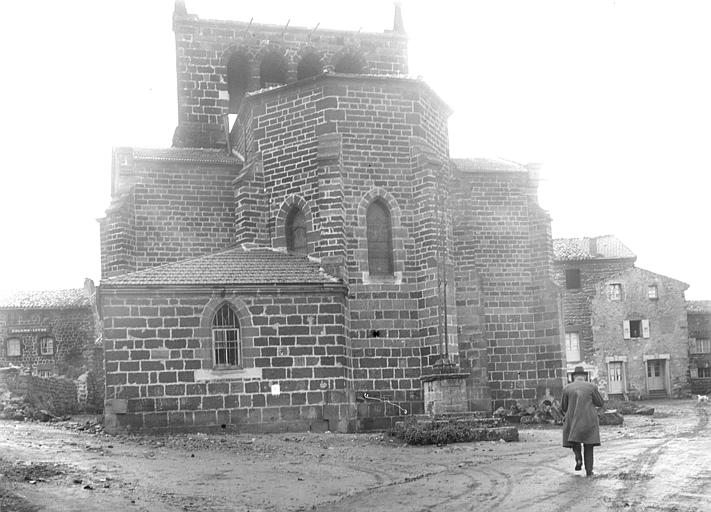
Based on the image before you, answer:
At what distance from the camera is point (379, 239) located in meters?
22.7

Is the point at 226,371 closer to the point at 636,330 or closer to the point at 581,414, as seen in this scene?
the point at 581,414

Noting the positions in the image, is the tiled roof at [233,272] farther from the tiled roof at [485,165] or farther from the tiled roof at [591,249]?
the tiled roof at [591,249]

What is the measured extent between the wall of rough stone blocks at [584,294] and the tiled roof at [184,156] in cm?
2358

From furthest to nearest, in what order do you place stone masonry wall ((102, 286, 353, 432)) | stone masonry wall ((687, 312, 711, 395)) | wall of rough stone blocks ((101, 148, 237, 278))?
stone masonry wall ((687, 312, 711, 395)), wall of rough stone blocks ((101, 148, 237, 278)), stone masonry wall ((102, 286, 353, 432))

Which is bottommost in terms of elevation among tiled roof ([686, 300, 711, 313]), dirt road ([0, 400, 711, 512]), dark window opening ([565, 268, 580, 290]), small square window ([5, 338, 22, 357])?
dirt road ([0, 400, 711, 512])

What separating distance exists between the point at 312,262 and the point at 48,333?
3004 cm

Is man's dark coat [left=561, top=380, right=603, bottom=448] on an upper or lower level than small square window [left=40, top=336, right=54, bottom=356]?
lower

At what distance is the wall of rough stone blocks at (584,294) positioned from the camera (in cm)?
4475

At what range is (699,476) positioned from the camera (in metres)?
11.7

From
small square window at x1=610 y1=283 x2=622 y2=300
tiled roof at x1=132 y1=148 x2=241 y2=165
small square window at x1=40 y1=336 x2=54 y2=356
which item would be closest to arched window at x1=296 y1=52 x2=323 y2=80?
tiled roof at x1=132 y1=148 x2=241 y2=165

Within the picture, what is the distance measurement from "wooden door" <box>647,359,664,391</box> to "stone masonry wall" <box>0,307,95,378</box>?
2849cm

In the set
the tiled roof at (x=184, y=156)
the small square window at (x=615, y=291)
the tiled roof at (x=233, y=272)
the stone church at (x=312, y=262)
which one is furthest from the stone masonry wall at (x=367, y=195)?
the small square window at (x=615, y=291)

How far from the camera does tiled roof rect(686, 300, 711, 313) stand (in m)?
47.4

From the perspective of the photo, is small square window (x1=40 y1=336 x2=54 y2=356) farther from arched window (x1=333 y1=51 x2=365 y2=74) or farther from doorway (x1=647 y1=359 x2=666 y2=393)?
doorway (x1=647 y1=359 x2=666 y2=393)
